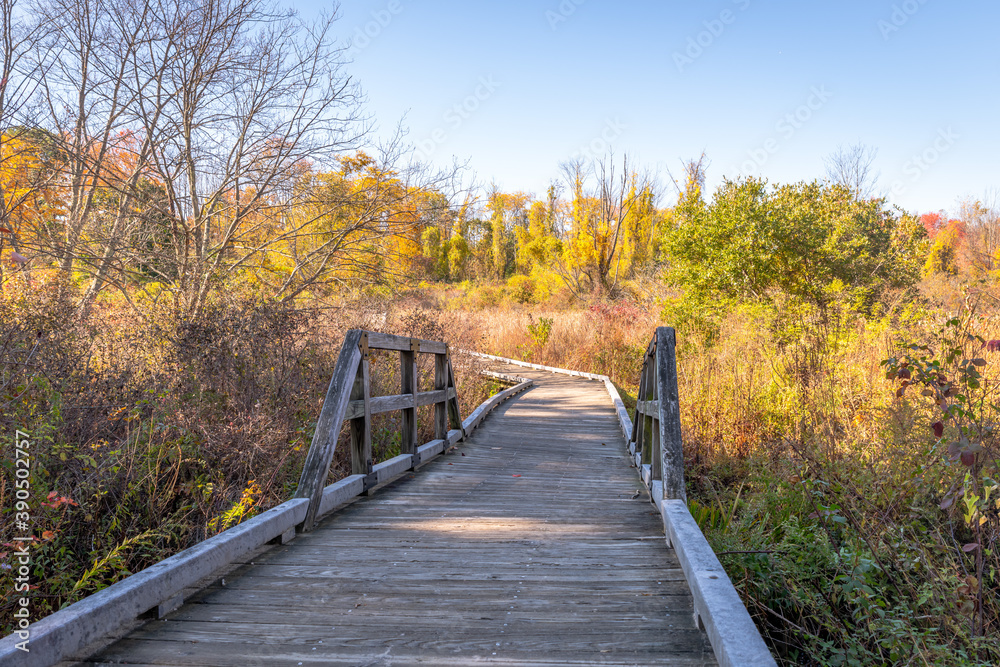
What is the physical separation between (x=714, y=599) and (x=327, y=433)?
2498 millimetres

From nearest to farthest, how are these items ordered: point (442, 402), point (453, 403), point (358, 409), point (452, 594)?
A: point (452, 594), point (358, 409), point (442, 402), point (453, 403)

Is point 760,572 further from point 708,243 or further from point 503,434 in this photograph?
point 708,243

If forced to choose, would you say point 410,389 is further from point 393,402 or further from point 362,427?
point 362,427

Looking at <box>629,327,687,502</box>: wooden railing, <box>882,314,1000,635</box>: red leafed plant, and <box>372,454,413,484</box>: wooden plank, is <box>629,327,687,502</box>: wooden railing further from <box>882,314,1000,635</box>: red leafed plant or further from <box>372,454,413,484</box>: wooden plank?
<box>372,454,413,484</box>: wooden plank

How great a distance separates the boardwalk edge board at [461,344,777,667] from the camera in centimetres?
191

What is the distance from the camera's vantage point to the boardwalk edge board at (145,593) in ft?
6.44

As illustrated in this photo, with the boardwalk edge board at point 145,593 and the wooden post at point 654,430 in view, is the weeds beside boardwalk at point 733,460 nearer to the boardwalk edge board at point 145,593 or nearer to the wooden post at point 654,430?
the boardwalk edge board at point 145,593

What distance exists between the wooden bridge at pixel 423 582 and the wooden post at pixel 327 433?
0.03 feet

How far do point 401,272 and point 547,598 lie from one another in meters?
8.32

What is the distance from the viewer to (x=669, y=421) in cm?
386

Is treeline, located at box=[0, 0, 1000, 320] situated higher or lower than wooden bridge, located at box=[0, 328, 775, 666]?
higher

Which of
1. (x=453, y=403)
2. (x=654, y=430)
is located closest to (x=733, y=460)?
(x=654, y=430)

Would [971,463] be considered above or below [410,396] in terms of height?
below

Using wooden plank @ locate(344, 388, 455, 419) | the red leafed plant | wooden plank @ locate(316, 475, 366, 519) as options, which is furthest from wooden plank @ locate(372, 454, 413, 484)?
the red leafed plant
